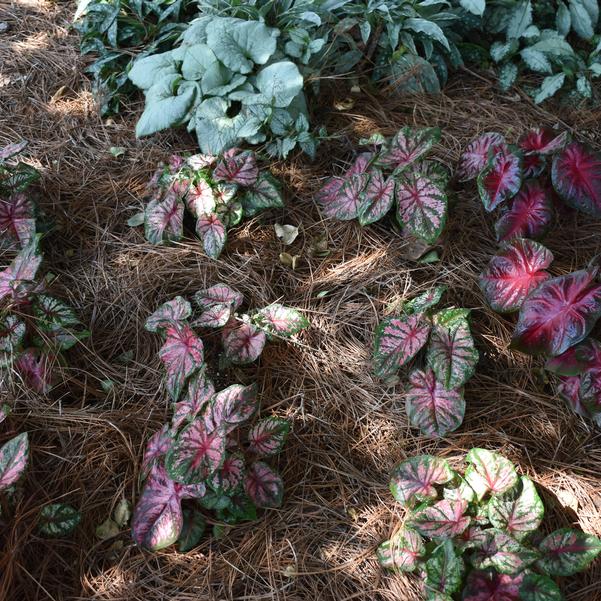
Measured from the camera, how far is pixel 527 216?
1.69 metres

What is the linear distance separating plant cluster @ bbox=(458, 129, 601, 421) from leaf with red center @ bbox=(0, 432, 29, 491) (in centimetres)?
121

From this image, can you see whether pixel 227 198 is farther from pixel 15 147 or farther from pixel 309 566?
pixel 309 566

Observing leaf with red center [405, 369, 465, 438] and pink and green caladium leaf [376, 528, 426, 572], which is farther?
leaf with red center [405, 369, 465, 438]

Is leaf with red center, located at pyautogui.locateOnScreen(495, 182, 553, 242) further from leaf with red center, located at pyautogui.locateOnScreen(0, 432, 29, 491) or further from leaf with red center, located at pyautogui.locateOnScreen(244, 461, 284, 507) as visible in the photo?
leaf with red center, located at pyautogui.locateOnScreen(0, 432, 29, 491)

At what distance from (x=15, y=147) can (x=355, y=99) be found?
119 cm

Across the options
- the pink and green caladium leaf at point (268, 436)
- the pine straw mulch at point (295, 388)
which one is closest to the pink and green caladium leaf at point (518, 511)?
the pine straw mulch at point (295, 388)

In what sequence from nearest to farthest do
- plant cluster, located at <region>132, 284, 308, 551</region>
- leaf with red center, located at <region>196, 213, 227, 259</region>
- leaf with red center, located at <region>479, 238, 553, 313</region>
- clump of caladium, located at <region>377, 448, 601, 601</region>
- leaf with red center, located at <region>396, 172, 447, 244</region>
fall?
clump of caladium, located at <region>377, 448, 601, 601</region>, plant cluster, located at <region>132, 284, 308, 551</region>, leaf with red center, located at <region>479, 238, 553, 313</region>, leaf with red center, located at <region>396, 172, 447, 244</region>, leaf with red center, located at <region>196, 213, 227, 259</region>

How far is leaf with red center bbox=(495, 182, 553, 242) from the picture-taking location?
5.49ft

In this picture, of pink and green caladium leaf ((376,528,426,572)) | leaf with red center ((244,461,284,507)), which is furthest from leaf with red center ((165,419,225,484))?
pink and green caladium leaf ((376,528,426,572))

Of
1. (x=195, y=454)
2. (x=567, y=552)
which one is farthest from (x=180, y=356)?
(x=567, y=552)

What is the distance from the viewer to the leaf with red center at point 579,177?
1.67 meters

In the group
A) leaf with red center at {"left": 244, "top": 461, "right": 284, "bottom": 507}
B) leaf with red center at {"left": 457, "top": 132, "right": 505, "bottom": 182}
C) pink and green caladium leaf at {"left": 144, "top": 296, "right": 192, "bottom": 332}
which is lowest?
leaf with red center at {"left": 244, "top": 461, "right": 284, "bottom": 507}

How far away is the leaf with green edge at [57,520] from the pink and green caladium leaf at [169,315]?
50 cm

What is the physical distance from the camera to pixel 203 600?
1.29 meters
